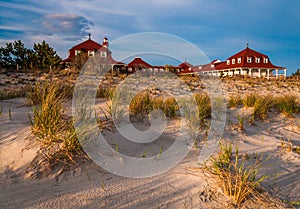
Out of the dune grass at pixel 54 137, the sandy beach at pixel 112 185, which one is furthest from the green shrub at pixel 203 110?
the dune grass at pixel 54 137

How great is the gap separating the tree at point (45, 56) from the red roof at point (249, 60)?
24.0 metres

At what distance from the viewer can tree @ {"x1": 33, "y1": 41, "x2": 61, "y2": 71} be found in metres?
21.1

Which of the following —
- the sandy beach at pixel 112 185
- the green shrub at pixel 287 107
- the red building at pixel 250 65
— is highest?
the red building at pixel 250 65

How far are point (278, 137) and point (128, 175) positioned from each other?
309cm

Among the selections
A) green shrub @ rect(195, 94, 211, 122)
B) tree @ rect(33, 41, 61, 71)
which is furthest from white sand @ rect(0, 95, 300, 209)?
tree @ rect(33, 41, 61, 71)

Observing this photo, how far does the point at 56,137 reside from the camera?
2598 millimetres

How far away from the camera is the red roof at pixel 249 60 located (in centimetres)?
3229

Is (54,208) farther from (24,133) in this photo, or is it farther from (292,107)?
(292,107)

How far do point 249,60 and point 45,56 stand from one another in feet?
88.3

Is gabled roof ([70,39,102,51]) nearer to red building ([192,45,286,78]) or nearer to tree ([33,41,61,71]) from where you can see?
tree ([33,41,61,71])

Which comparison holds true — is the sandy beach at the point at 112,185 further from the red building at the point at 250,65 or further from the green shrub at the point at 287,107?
the red building at the point at 250,65

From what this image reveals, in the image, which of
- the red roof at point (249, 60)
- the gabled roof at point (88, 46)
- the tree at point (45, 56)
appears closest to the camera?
the tree at point (45, 56)

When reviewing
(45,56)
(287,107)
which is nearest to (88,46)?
(45,56)

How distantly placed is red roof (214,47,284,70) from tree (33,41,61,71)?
24003 millimetres
